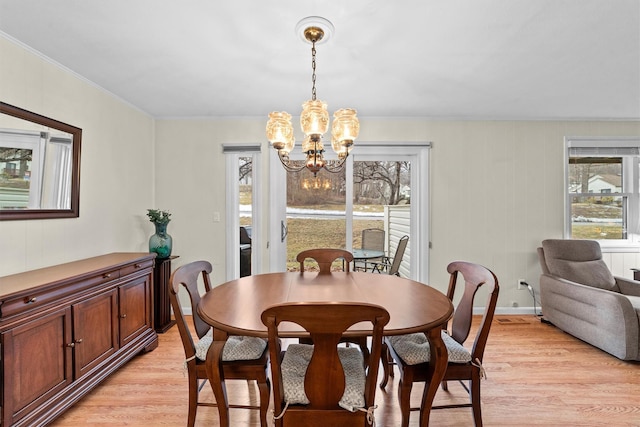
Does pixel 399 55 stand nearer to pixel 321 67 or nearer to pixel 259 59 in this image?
pixel 321 67

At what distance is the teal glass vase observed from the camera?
3.22 m

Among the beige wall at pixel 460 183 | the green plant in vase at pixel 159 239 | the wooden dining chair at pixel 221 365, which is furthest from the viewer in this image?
the beige wall at pixel 460 183

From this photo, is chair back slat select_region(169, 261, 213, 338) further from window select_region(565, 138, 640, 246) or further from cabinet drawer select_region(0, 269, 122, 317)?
window select_region(565, 138, 640, 246)

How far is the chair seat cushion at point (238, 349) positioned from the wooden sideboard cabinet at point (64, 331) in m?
0.89

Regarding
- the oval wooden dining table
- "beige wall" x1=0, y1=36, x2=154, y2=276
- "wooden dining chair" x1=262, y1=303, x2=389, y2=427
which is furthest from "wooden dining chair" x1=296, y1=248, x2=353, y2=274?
"beige wall" x1=0, y1=36, x2=154, y2=276

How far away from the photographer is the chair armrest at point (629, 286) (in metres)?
3.05

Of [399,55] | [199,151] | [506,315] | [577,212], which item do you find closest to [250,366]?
[399,55]

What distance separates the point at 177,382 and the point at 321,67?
8.47 feet

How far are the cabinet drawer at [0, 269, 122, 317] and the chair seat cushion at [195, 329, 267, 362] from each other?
910 mm

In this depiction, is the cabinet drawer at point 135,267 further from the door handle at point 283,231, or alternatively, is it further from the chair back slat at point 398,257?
the chair back slat at point 398,257

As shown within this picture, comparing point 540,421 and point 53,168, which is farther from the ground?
point 53,168

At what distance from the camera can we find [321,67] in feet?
8.02

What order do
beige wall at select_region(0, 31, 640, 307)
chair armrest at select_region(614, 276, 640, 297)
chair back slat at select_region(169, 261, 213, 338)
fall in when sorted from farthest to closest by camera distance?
beige wall at select_region(0, 31, 640, 307) → chair armrest at select_region(614, 276, 640, 297) → chair back slat at select_region(169, 261, 213, 338)

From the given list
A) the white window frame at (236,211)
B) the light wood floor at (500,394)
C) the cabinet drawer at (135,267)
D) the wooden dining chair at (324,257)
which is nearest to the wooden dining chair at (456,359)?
the light wood floor at (500,394)
